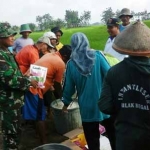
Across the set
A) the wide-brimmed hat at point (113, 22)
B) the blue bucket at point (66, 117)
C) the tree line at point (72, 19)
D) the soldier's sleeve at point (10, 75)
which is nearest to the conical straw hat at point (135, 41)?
the soldier's sleeve at point (10, 75)

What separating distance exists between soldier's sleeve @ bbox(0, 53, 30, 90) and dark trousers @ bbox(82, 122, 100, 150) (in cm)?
82

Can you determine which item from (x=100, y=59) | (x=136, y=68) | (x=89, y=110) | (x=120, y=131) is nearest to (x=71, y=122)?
(x=89, y=110)

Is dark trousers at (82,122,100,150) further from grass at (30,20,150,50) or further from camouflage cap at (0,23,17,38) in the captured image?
grass at (30,20,150,50)

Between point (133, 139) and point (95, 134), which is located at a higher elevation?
point (133, 139)

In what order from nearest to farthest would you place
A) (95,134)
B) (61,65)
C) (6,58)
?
(6,58), (95,134), (61,65)

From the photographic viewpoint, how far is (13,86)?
297 cm

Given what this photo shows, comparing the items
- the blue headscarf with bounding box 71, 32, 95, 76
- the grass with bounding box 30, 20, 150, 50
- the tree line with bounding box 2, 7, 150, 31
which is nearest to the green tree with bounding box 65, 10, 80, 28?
the tree line with bounding box 2, 7, 150, 31

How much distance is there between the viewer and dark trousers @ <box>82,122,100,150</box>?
3121 millimetres

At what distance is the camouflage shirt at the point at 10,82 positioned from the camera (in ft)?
9.50

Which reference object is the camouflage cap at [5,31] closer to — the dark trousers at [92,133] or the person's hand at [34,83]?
the person's hand at [34,83]

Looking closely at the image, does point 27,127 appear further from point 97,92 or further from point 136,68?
point 136,68

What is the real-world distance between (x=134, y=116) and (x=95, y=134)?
127 cm

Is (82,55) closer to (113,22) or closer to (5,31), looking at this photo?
(5,31)

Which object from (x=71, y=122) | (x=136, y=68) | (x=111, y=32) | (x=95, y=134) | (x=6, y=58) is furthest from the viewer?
(x=111, y=32)
